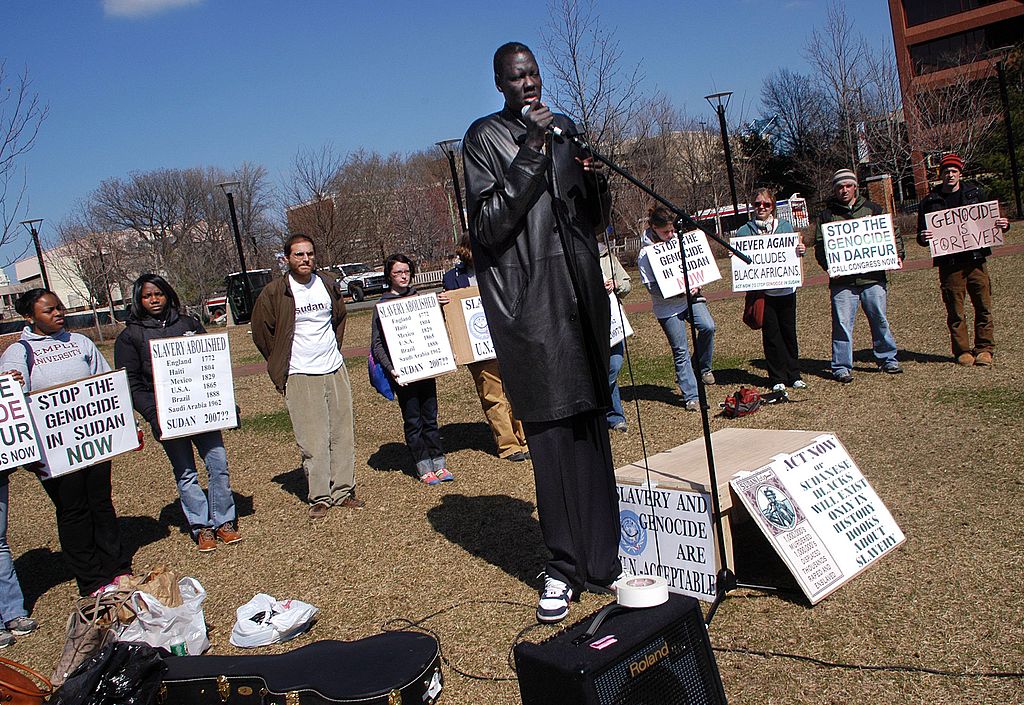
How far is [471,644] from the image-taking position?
14.6 feet

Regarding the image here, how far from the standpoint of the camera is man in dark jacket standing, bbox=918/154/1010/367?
9.23m

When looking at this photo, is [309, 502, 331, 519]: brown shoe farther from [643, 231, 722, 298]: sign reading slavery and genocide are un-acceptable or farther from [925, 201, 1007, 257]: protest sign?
[925, 201, 1007, 257]: protest sign

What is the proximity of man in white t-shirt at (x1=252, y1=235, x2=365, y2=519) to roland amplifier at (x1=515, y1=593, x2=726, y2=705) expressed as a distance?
4.85 m

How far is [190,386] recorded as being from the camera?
23.2 feet

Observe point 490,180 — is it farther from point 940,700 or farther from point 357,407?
point 357,407

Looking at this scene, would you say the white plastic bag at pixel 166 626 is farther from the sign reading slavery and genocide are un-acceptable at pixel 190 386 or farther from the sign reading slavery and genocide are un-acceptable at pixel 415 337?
the sign reading slavery and genocide are un-acceptable at pixel 415 337

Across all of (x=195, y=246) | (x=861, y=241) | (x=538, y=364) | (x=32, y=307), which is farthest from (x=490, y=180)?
(x=195, y=246)

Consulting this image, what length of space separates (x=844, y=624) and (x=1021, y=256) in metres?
16.1

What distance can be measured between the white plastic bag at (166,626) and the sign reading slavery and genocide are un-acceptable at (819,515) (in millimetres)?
3186

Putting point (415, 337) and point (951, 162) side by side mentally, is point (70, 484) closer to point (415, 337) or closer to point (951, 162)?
point (415, 337)

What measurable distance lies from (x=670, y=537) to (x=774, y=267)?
551 centimetres

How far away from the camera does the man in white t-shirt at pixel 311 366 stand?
725 cm

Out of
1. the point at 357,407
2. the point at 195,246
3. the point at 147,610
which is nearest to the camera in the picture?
the point at 147,610

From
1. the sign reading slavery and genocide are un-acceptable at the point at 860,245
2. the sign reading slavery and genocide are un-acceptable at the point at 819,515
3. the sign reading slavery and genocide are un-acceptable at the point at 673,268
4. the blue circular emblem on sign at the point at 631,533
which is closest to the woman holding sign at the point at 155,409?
the blue circular emblem on sign at the point at 631,533
